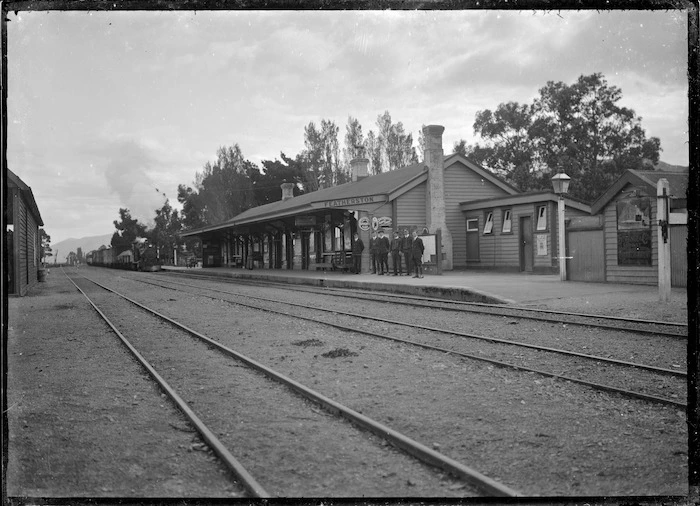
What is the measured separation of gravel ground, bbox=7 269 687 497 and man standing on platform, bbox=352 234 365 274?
617 inches

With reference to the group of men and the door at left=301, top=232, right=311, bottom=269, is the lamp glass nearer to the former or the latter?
the group of men

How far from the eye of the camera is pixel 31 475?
10.2 feet

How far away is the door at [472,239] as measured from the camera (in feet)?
81.8

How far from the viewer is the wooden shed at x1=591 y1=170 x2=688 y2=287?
12.8 metres

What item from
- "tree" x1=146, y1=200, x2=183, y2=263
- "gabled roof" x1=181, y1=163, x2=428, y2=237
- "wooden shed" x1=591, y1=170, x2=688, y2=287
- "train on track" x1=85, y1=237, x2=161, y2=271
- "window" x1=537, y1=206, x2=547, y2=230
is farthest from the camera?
"tree" x1=146, y1=200, x2=183, y2=263

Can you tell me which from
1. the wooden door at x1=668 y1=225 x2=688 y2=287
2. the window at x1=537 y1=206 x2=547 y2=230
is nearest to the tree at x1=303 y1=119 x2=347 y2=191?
the window at x1=537 y1=206 x2=547 y2=230

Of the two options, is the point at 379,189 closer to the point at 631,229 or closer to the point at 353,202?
the point at 353,202

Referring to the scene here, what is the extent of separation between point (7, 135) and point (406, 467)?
2.56m

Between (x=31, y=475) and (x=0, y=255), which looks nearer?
(x=0, y=255)

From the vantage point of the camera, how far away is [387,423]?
4113 millimetres

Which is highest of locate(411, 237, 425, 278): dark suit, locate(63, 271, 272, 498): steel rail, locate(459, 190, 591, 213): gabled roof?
locate(459, 190, 591, 213): gabled roof

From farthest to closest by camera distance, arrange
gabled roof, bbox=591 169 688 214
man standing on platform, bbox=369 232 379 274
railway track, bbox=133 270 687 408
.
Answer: man standing on platform, bbox=369 232 379 274
gabled roof, bbox=591 169 688 214
railway track, bbox=133 270 687 408

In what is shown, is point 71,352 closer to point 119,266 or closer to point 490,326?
point 490,326

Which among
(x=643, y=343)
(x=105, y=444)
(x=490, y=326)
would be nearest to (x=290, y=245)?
(x=490, y=326)
